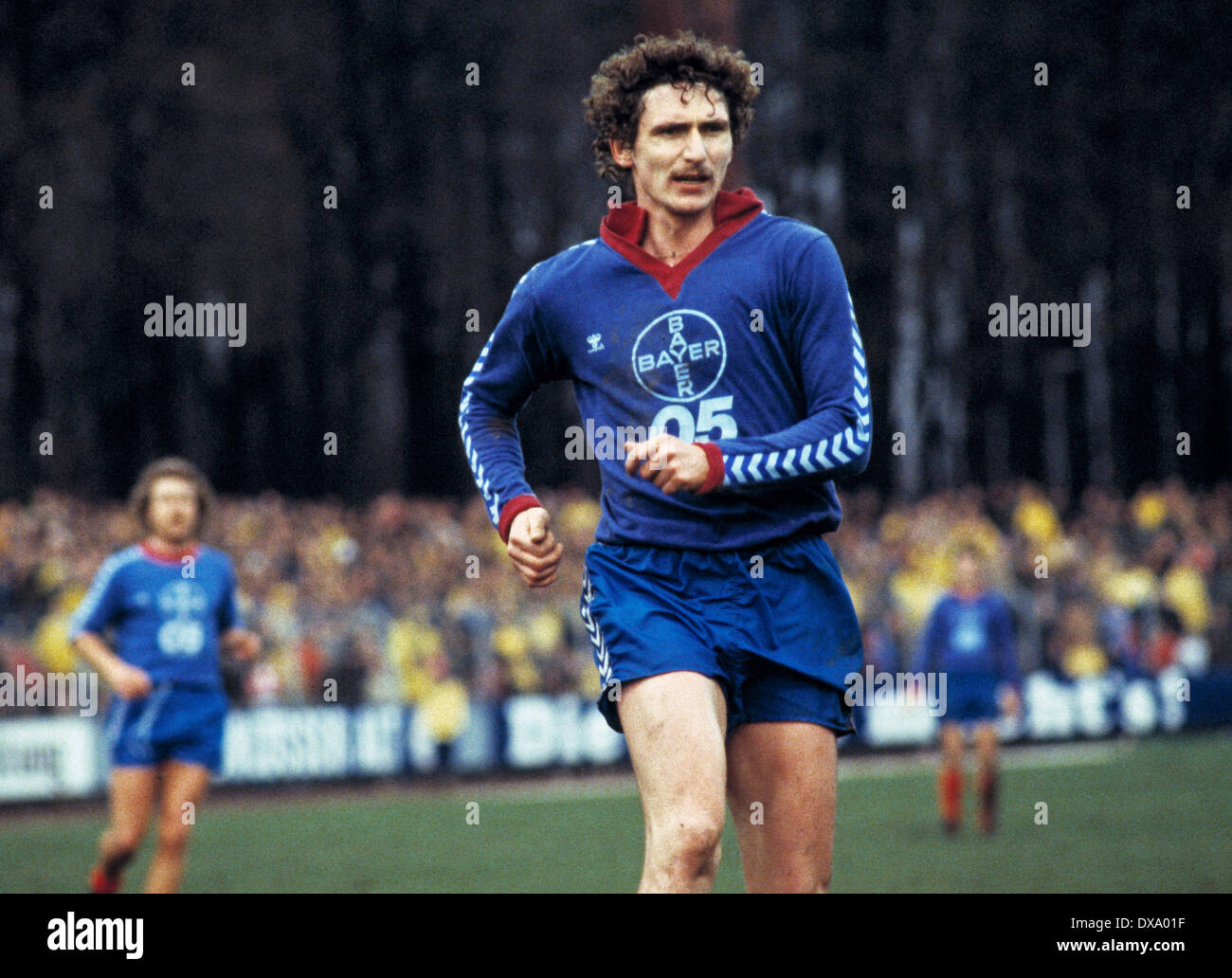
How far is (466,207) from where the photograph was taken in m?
28.4

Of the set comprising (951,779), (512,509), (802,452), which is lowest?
(951,779)

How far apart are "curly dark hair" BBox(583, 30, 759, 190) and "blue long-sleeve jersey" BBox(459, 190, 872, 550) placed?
270 mm

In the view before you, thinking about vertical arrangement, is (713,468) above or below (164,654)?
above

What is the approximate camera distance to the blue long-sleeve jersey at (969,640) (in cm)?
1282

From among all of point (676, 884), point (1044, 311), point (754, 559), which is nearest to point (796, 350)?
→ point (754, 559)

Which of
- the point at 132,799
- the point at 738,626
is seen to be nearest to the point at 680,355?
the point at 738,626

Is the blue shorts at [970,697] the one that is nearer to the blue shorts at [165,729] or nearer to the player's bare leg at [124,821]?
the blue shorts at [165,729]

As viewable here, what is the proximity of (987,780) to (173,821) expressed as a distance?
6292mm

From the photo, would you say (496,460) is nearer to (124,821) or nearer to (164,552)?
(124,821)

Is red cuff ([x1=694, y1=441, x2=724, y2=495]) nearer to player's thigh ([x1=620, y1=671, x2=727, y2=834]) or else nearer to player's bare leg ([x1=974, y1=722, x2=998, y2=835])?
player's thigh ([x1=620, y1=671, x2=727, y2=834])

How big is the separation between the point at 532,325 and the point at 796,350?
737mm

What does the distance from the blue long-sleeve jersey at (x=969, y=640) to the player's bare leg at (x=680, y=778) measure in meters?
8.79

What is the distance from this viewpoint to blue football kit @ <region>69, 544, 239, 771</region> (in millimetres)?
8180

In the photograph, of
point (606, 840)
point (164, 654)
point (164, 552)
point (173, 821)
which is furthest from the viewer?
point (606, 840)
